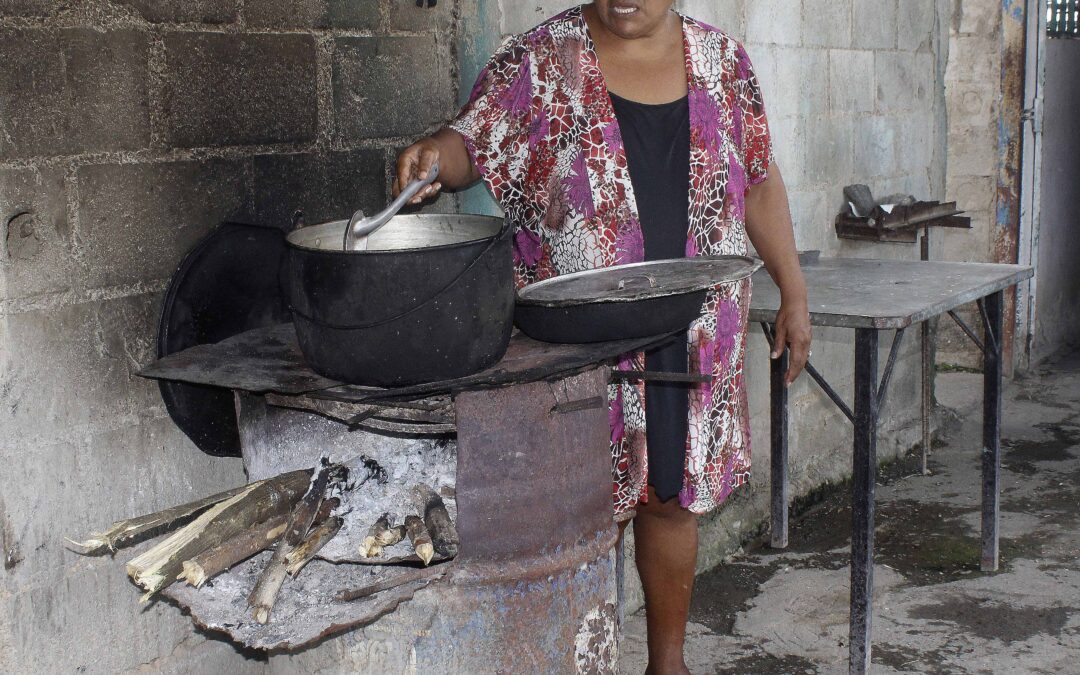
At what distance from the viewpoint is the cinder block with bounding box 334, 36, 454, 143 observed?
274cm

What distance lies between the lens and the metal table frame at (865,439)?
329cm

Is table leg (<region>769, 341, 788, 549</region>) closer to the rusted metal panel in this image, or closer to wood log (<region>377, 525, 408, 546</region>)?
the rusted metal panel

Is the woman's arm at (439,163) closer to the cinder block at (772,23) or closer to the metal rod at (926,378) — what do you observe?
the cinder block at (772,23)

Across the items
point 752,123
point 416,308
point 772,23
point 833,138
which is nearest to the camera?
point 416,308

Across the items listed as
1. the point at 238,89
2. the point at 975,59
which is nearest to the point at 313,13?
the point at 238,89

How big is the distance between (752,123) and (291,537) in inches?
60.3

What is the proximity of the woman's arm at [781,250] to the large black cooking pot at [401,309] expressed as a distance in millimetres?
1152

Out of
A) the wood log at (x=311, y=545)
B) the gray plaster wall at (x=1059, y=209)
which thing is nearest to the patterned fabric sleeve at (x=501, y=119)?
the wood log at (x=311, y=545)

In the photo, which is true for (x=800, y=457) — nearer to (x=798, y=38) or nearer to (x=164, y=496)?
(x=798, y=38)

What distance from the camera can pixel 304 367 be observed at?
210cm

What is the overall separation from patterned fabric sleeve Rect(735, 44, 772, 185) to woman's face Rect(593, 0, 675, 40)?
0.93 feet

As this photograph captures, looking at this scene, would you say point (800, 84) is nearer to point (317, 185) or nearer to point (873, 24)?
point (873, 24)

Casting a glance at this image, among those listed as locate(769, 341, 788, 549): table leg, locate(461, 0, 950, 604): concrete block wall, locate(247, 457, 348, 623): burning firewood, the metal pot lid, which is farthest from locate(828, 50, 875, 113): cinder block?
locate(247, 457, 348, 623): burning firewood

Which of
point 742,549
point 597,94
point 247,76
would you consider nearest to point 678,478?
point 597,94
